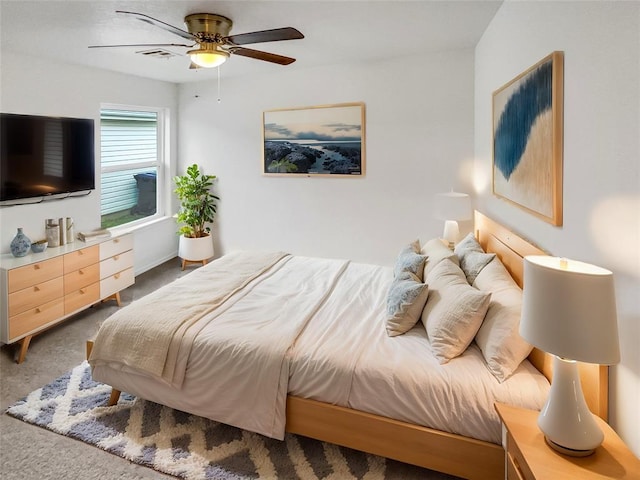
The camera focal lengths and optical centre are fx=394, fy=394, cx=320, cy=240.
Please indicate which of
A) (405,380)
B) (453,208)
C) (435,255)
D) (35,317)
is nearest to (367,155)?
(453,208)

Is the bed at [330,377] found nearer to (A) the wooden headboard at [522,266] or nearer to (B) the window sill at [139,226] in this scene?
(A) the wooden headboard at [522,266]

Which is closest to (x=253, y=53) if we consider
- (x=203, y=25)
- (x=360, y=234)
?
(x=203, y=25)

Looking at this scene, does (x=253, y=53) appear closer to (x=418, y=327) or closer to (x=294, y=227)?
(x=418, y=327)

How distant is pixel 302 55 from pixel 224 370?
3.09 m

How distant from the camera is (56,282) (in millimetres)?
3227

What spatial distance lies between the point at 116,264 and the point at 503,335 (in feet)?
11.7


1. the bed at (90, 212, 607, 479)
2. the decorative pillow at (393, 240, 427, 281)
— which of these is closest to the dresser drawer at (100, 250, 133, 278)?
the bed at (90, 212, 607, 479)

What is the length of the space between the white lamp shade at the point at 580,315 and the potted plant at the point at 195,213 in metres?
4.41

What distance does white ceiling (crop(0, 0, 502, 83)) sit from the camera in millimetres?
2512

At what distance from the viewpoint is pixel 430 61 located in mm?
4004

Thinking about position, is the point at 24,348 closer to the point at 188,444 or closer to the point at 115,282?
the point at 115,282

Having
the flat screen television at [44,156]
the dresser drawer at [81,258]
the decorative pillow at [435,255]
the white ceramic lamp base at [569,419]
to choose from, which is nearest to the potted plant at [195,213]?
the flat screen television at [44,156]

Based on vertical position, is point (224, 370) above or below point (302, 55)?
below

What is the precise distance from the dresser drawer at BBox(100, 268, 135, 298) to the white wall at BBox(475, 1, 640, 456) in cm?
366
